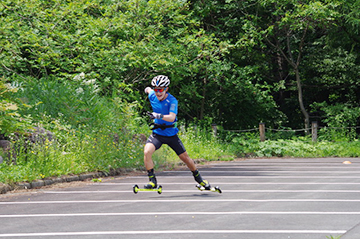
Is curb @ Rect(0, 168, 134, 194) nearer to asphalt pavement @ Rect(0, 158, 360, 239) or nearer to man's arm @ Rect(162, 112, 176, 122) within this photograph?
asphalt pavement @ Rect(0, 158, 360, 239)

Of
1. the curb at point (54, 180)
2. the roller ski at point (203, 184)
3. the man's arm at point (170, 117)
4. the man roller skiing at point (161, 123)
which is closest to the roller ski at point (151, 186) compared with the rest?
the man roller skiing at point (161, 123)

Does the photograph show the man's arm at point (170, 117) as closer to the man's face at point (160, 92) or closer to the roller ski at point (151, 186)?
the man's face at point (160, 92)

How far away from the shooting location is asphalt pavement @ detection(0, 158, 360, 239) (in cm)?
689

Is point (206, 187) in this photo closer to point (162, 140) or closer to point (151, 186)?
point (151, 186)

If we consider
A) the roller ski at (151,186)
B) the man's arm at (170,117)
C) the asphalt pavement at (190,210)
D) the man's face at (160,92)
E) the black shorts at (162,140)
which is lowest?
the asphalt pavement at (190,210)

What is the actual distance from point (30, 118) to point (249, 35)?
14502 millimetres

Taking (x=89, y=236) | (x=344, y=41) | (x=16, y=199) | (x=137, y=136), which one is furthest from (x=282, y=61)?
(x=89, y=236)

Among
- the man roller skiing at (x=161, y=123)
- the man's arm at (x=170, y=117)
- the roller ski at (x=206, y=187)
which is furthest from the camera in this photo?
the roller ski at (x=206, y=187)

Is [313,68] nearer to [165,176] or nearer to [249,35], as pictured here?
[249,35]

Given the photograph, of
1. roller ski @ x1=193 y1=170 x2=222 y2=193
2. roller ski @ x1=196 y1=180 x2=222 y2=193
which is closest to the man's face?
roller ski @ x1=193 y1=170 x2=222 y2=193

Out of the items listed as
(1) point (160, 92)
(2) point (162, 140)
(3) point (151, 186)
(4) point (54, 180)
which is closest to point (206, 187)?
(3) point (151, 186)

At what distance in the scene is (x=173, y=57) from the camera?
21.2m

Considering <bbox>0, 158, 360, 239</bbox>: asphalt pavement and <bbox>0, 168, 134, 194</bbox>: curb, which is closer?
<bbox>0, 158, 360, 239</bbox>: asphalt pavement

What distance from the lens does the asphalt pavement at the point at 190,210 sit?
6891mm
